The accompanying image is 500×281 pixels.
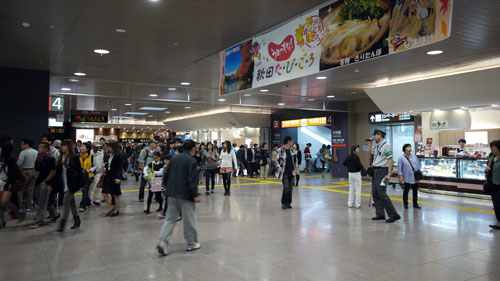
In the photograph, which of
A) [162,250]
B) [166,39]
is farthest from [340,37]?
[166,39]

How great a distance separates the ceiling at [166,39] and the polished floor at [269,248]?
11.7 ft

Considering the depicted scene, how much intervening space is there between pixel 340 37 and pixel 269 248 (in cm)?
313

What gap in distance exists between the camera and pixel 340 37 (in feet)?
15.5

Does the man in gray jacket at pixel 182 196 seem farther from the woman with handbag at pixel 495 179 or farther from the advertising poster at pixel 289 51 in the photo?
the woman with handbag at pixel 495 179

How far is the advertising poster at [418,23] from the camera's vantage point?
3.76m

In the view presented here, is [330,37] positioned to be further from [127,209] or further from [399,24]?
[127,209]

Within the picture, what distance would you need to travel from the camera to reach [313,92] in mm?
13367

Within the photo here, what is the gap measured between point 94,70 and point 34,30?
142 inches

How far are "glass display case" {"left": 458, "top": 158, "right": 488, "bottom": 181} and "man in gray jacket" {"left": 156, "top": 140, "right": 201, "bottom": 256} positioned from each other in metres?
9.41

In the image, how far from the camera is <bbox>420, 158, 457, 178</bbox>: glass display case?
37.1 ft

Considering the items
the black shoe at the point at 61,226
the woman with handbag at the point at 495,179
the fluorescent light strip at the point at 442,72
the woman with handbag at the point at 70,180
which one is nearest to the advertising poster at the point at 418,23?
the woman with handbag at the point at 495,179

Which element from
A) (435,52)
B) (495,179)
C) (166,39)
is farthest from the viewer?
(435,52)

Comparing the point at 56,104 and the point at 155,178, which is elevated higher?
the point at 56,104

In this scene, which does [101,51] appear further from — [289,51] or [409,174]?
[409,174]
